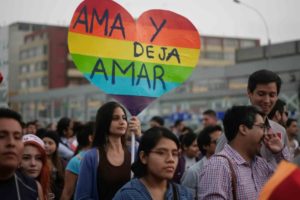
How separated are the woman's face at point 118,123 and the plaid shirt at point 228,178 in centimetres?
115

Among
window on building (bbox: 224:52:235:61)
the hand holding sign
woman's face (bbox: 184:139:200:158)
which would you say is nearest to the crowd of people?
the hand holding sign

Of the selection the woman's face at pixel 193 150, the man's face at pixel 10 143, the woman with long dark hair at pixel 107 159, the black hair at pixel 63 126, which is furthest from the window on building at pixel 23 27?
the man's face at pixel 10 143

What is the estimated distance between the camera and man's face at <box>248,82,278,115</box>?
12.6 ft

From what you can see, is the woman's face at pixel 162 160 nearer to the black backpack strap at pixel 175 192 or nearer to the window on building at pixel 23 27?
the black backpack strap at pixel 175 192

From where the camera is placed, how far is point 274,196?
146cm

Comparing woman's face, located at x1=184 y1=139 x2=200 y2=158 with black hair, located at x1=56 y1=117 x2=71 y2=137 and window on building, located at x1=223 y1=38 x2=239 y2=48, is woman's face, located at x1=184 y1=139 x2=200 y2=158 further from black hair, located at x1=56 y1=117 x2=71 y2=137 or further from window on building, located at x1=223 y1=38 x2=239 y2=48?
window on building, located at x1=223 y1=38 x2=239 y2=48

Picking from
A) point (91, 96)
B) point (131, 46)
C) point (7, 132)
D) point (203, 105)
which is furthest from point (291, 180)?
point (91, 96)

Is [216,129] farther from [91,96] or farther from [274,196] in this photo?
[91,96]

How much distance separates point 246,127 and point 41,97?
49029 millimetres

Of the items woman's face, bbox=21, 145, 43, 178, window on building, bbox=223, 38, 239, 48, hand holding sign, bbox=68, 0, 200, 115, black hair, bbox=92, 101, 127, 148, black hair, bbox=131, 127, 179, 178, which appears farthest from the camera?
window on building, bbox=223, 38, 239, 48

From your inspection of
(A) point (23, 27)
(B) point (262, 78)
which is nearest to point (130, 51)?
(B) point (262, 78)

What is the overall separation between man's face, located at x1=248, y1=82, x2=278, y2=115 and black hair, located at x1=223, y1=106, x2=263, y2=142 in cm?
38

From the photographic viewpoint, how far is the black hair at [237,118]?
3385 mm

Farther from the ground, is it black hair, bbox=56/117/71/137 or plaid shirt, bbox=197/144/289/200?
black hair, bbox=56/117/71/137
